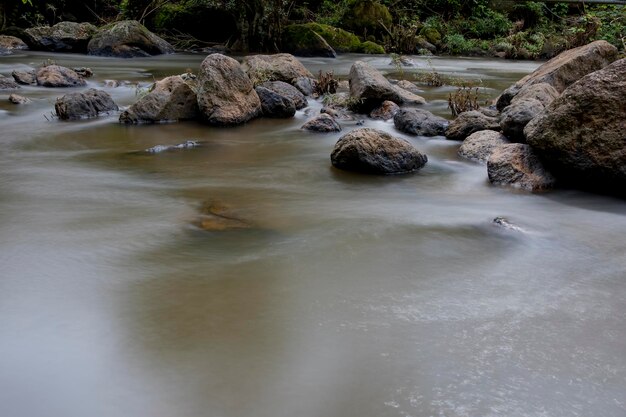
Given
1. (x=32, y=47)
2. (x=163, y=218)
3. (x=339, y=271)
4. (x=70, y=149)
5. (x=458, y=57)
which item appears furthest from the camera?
(x=458, y=57)

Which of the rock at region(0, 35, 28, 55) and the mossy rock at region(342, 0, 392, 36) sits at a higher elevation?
the mossy rock at region(342, 0, 392, 36)

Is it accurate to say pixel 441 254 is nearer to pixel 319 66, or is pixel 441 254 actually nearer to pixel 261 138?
pixel 261 138

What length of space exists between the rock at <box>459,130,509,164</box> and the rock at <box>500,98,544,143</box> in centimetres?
12

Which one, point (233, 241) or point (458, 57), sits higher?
point (458, 57)

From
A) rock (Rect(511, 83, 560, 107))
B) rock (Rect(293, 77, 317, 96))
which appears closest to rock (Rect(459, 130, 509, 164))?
rock (Rect(511, 83, 560, 107))

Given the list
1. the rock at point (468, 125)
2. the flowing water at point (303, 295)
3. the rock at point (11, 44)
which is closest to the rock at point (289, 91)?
the rock at point (468, 125)

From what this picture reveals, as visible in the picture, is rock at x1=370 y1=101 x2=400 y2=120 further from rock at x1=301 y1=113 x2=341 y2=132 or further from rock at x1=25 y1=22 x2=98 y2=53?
rock at x1=25 y1=22 x2=98 y2=53

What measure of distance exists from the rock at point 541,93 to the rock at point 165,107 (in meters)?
4.04

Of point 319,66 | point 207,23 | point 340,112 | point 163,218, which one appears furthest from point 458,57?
point 163,218

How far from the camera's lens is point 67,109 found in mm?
Result: 8141

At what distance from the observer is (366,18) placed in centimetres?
2038

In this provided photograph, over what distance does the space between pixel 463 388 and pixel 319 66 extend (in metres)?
13.7

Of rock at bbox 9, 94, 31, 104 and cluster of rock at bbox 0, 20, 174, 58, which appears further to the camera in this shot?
cluster of rock at bbox 0, 20, 174, 58

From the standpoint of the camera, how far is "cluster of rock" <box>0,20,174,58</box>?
53.8 ft
